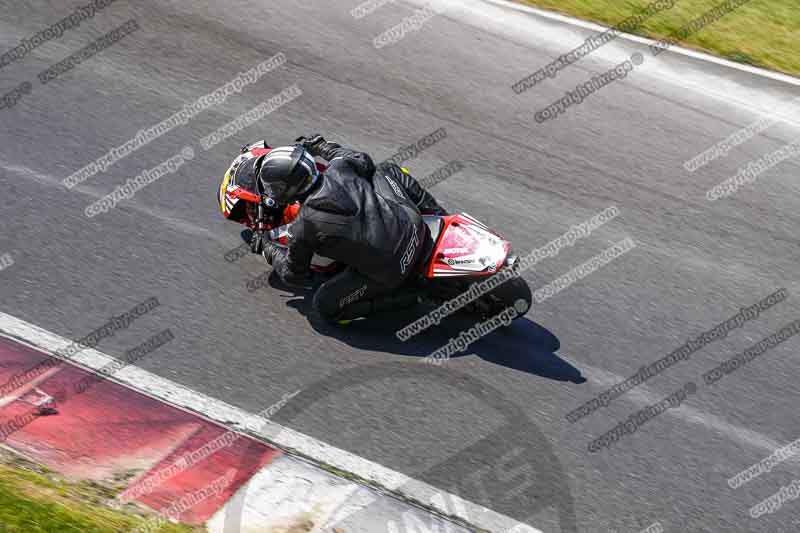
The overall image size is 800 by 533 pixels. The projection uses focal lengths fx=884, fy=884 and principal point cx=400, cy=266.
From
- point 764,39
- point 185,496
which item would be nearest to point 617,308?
point 185,496

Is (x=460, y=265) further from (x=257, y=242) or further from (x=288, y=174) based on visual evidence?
(x=257, y=242)

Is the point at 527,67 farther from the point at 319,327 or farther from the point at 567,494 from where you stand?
the point at 567,494

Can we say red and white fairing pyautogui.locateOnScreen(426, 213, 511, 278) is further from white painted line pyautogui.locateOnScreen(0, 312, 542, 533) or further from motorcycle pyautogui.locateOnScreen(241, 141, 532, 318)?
white painted line pyautogui.locateOnScreen(0, 312, 542, 533)

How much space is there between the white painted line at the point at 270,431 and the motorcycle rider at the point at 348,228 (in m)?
1.26

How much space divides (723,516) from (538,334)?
2243 mm

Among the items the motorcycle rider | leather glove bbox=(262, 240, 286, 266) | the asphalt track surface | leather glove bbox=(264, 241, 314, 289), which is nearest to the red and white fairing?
the motorcycle rider

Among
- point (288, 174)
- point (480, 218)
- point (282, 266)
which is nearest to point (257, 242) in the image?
point (282, 266)

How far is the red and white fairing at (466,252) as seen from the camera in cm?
728

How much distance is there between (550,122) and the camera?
11.0 m

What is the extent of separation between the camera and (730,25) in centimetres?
1315

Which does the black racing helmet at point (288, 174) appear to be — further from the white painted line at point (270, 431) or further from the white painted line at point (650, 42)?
the white painted line at point (650, 42)

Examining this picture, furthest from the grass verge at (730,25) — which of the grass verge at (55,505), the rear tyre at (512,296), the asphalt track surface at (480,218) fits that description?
→ the grass verge at (55,505)

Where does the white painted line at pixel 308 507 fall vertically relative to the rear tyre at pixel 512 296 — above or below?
below

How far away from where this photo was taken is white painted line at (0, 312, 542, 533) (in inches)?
252
